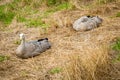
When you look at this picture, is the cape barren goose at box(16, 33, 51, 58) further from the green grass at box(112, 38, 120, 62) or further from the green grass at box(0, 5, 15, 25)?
the green grass at box(0, 5, 15, 25)

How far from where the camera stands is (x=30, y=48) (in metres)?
7.80

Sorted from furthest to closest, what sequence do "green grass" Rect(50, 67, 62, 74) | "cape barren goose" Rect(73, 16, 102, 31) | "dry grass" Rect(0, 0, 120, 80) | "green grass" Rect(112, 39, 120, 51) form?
1. "cape barren goose" Rect(73, 16, 102, 31)
2. "green grass" Rect(112, 39, 120, 51)
3. "green grass" Rect(50, 67, 62, 74)
4. "dry grass" Rect(0, 0, 120, 80)

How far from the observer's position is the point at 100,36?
8.34 m

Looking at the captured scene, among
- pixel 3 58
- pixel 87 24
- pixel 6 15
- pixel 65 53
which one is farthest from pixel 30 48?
pixel 6 15

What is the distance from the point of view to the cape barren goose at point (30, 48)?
7.69 metres

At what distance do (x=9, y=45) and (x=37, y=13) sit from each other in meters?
3.08

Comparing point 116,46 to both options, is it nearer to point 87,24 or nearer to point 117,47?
point 117,47

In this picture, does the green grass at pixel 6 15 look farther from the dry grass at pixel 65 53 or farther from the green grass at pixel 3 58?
the green grass at pixel 3 58

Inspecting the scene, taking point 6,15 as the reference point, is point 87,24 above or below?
above

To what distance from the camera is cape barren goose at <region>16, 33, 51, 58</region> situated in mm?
7688

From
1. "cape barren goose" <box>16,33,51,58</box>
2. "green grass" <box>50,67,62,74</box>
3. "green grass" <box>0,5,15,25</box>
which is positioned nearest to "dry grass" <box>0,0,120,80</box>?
"green grass" <box>50,67,62,74</box>

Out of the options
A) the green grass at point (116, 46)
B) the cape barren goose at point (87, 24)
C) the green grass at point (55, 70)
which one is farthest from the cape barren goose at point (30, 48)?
the green grass at point (116, 46)

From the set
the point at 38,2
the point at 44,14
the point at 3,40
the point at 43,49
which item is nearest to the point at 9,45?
the point at 3,40

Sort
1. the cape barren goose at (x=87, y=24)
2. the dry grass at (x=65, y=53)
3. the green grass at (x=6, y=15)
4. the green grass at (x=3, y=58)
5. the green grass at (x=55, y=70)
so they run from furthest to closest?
the green grass at (x=6, y=15), the cape barren goose at (x=87, y=24), the green grass at (x=3, y=58), the green grass at (x=55, y=70), the dry grass at (x=65, y=53)
